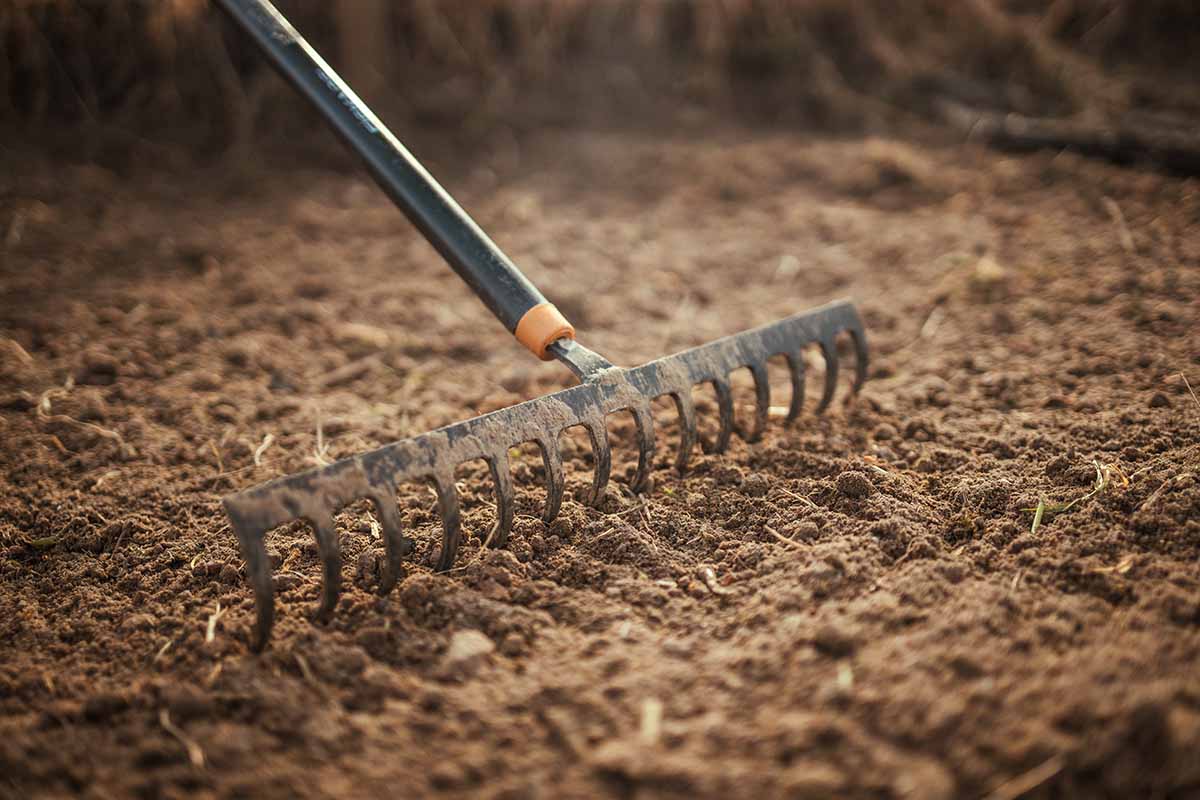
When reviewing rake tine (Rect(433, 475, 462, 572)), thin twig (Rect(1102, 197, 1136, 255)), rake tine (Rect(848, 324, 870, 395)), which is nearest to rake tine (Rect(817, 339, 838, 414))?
rake tine (Rect(848, 324, 870, 395))

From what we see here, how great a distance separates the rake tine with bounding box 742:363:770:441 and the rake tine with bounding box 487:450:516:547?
78 centimetres

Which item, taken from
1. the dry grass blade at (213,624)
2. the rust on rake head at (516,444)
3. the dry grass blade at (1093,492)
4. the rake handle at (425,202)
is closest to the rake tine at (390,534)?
the rust on rake head at (516,444)

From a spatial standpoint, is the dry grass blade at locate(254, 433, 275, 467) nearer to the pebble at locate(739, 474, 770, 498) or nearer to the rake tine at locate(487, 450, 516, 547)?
the rake tine at locate(487, 450, 516, 547)

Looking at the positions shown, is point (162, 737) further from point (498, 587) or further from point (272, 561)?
point (498, 587)

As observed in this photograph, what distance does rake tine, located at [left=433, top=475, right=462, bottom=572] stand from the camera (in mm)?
1853

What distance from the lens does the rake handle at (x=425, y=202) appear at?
7.21 feet

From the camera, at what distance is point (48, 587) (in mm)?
1990

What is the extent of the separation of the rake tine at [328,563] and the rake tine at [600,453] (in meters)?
0.65

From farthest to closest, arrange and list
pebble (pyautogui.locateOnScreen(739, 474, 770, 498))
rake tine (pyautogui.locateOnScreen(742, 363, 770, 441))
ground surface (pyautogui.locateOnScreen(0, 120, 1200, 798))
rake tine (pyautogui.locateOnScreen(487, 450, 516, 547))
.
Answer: rake tine (pyautogui.locateOnScreen(742, 363, 770, 441))
pebble (pyautogui.locateOnScreen(739, 474, 770, 498))
rake tine (pyautogui.locateOnScreen(487, 450, 516, 547))
ground surface (pyautogui.locateOnScreen(0, 120, 1200, 798))

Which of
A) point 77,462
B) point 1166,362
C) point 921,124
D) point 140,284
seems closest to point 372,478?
point 77,462

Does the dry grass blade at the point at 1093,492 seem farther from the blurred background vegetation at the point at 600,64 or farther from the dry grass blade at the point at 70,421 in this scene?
the blurred background vegetation at the point at 600,64

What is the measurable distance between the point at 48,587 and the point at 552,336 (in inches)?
53.4

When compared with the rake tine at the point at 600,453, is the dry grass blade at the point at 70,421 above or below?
above

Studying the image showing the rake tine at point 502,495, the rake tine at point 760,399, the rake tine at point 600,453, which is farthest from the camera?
the rake tine at point 760,399
